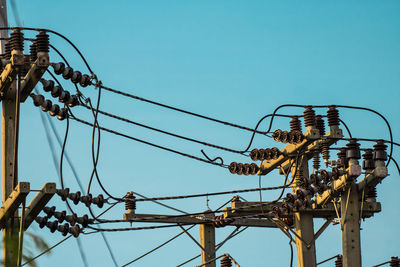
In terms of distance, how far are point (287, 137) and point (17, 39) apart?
6083mm

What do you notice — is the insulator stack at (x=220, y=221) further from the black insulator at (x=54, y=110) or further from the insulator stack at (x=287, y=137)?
the black insulator at (x=54, y=110)

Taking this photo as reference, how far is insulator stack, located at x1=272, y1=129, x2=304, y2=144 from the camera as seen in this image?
592 inches

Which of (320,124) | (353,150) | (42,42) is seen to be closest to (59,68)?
(42,42)

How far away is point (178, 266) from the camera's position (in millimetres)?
20250

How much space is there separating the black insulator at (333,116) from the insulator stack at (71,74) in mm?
4602

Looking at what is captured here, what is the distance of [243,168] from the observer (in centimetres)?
1608

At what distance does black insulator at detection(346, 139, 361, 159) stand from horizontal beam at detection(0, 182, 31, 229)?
19.1 ft

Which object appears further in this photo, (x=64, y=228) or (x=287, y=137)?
(x=287, y=137)

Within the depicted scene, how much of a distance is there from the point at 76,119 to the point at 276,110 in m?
3.77

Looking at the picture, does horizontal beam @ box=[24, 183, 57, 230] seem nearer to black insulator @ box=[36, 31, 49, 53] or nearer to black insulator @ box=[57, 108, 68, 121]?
black insulator @ box=[36, 31, 49, 53]

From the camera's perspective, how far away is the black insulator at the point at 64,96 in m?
12.0

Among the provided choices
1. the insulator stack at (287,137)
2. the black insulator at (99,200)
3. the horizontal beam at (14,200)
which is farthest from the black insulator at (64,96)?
the insulator stack at (287,137)

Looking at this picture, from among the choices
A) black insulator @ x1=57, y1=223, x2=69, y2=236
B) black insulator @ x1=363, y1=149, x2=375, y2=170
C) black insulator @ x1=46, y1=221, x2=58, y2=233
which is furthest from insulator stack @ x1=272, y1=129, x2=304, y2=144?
black insulator @ x1=46, y1=221, x2=58, y2=233

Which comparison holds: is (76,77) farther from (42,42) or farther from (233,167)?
(233,167)
